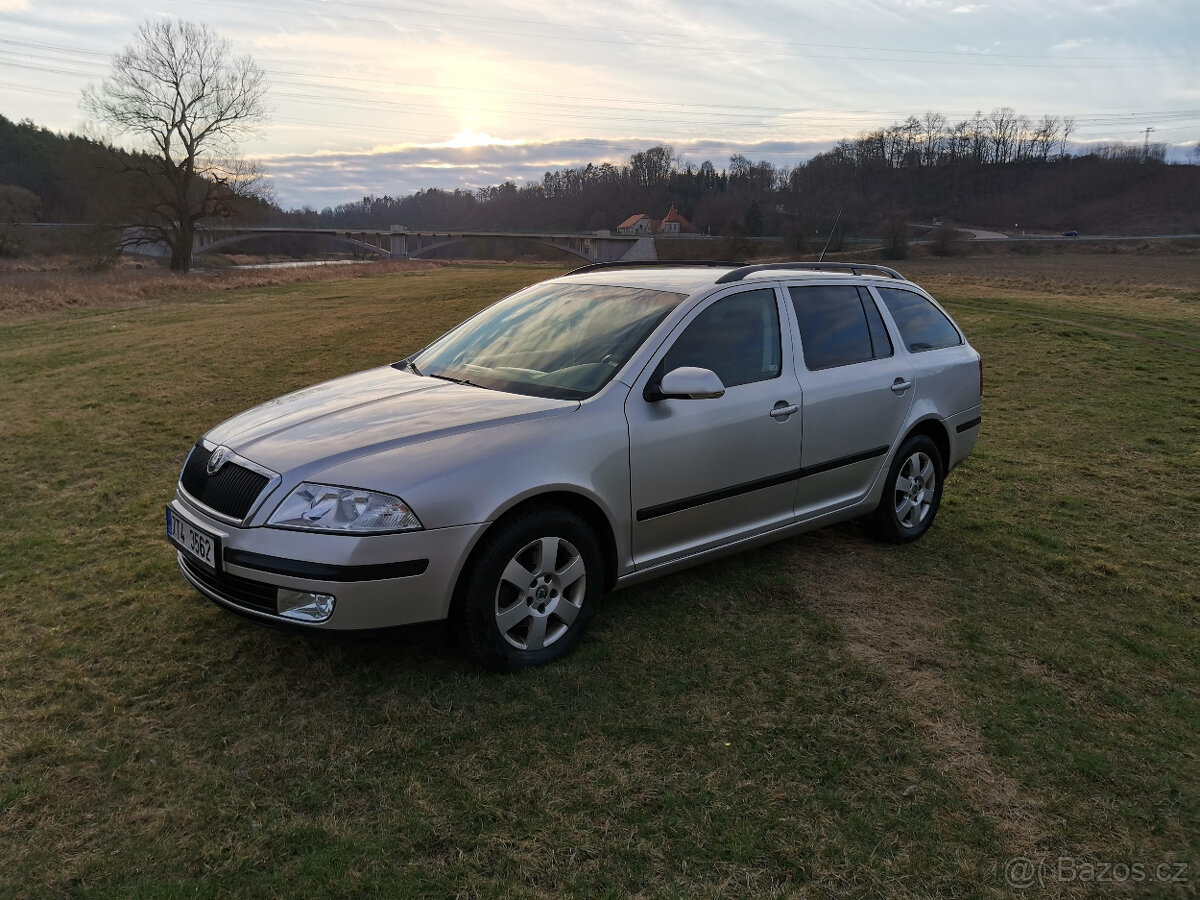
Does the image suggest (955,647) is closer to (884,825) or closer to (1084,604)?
(1084,604)

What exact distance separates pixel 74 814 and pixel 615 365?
262 centimetres

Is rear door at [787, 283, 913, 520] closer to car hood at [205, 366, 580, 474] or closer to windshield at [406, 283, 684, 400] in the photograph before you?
windshield at [406, 283, 684, 400]

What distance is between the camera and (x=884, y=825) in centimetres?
260

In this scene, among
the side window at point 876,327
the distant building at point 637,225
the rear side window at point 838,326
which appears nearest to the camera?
the rear side window at point 838,326

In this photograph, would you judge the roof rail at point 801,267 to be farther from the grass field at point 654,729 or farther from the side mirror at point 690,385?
the grass field at point 654,729

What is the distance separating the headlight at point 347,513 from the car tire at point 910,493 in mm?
3173

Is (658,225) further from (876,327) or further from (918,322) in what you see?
(876,327)

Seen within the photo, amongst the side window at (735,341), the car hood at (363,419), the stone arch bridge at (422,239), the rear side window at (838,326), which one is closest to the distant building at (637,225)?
the stone arch bridge at (422,239)

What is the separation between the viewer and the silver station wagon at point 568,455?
9.95 feet

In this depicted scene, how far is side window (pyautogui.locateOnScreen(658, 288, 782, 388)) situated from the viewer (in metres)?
3.94

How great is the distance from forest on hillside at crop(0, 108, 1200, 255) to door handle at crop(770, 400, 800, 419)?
106ft

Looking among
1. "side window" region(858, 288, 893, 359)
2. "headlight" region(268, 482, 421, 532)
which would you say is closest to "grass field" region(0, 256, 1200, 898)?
"headlight" region(268, 482, 421, 532)

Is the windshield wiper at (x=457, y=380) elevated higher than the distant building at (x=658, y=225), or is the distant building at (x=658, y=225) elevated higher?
the distant building at (x=658, y=225)

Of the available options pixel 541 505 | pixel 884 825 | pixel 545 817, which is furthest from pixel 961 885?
pixel 541 505
